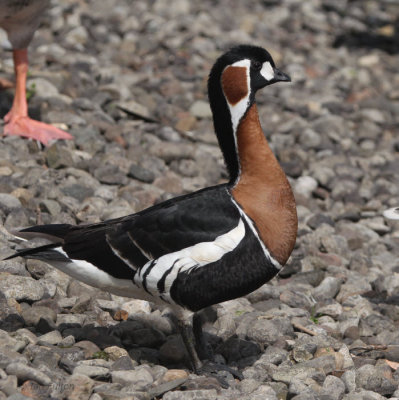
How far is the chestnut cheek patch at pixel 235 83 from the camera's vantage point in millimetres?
4637

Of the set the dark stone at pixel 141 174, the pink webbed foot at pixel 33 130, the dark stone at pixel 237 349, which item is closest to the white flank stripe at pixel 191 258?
the dark stone at pixel 237 349

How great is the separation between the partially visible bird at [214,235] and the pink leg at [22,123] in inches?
99.6

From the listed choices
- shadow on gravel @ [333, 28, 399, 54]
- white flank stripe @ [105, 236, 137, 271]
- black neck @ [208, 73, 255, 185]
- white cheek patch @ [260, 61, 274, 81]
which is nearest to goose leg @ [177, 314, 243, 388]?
white flank stripe @ [105, 236, 137, 271]

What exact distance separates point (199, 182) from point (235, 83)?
283 cm

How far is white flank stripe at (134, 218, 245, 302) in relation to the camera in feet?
14.5

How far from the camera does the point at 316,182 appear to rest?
8008 millimetres

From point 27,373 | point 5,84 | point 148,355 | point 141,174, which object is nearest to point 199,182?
point 141,174

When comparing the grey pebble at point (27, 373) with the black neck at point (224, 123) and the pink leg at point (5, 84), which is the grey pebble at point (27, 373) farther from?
the pink leg at point (5, 84)

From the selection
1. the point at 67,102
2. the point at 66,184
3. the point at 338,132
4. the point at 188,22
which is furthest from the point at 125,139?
the point at 188,22

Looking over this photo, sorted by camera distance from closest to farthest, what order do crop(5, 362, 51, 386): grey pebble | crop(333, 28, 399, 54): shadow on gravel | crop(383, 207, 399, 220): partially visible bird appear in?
crop(5, 362, 51, 386): grey pebble → crop(383, 207, 399, 220): partially visible bird → crop(333, 28, 399, 54): shadow on gravel

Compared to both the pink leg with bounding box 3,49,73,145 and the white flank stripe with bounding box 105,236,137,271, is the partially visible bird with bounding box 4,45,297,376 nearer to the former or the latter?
the white flank stripe with bounding box 105,236,137,271

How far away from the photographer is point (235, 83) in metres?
4.65

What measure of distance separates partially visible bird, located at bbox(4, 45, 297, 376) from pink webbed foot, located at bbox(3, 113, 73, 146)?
8.22 feet

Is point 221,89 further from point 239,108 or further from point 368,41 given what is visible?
point 368,41
